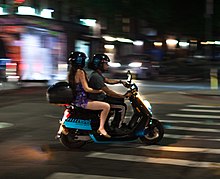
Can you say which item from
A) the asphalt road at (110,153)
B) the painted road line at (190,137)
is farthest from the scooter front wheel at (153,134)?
the painted road line at (190,137)

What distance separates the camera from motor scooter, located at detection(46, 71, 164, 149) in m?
7.76

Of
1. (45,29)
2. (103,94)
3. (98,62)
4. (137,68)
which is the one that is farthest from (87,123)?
(45,29)

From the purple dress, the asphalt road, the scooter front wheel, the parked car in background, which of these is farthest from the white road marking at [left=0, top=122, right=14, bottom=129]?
the parked car in background

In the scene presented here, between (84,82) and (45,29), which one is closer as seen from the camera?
(84,82)

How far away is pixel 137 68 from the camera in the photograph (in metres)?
26.3

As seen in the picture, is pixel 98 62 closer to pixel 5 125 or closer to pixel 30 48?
pixel 5 125

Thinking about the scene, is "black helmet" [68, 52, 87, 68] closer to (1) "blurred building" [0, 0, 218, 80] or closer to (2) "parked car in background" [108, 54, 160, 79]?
(1) "blurred building" [0, 0, 218, 80]

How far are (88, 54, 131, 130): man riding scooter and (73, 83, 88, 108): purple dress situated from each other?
0.14 metres

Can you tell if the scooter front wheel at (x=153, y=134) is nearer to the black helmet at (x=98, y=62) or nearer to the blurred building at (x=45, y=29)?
the black helmet at (x=98, y=62)

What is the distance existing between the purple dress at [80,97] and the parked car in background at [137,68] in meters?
18.1

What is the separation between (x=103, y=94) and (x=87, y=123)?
1.99ft

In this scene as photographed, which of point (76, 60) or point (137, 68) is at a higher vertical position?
point (76, 60)

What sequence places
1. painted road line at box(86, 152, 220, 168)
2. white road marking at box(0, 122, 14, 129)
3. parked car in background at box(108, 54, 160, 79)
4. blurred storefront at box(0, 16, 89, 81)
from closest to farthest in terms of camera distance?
painted road line at box(86, 152, 220, 168)
white road marking at box(0, 122, 14, 129)
blurred storefront at box(0, 16, 89, 81)
parked car in background at box(108, 54, 160, 79)

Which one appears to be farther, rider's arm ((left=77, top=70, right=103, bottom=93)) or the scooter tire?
the scooter tire
